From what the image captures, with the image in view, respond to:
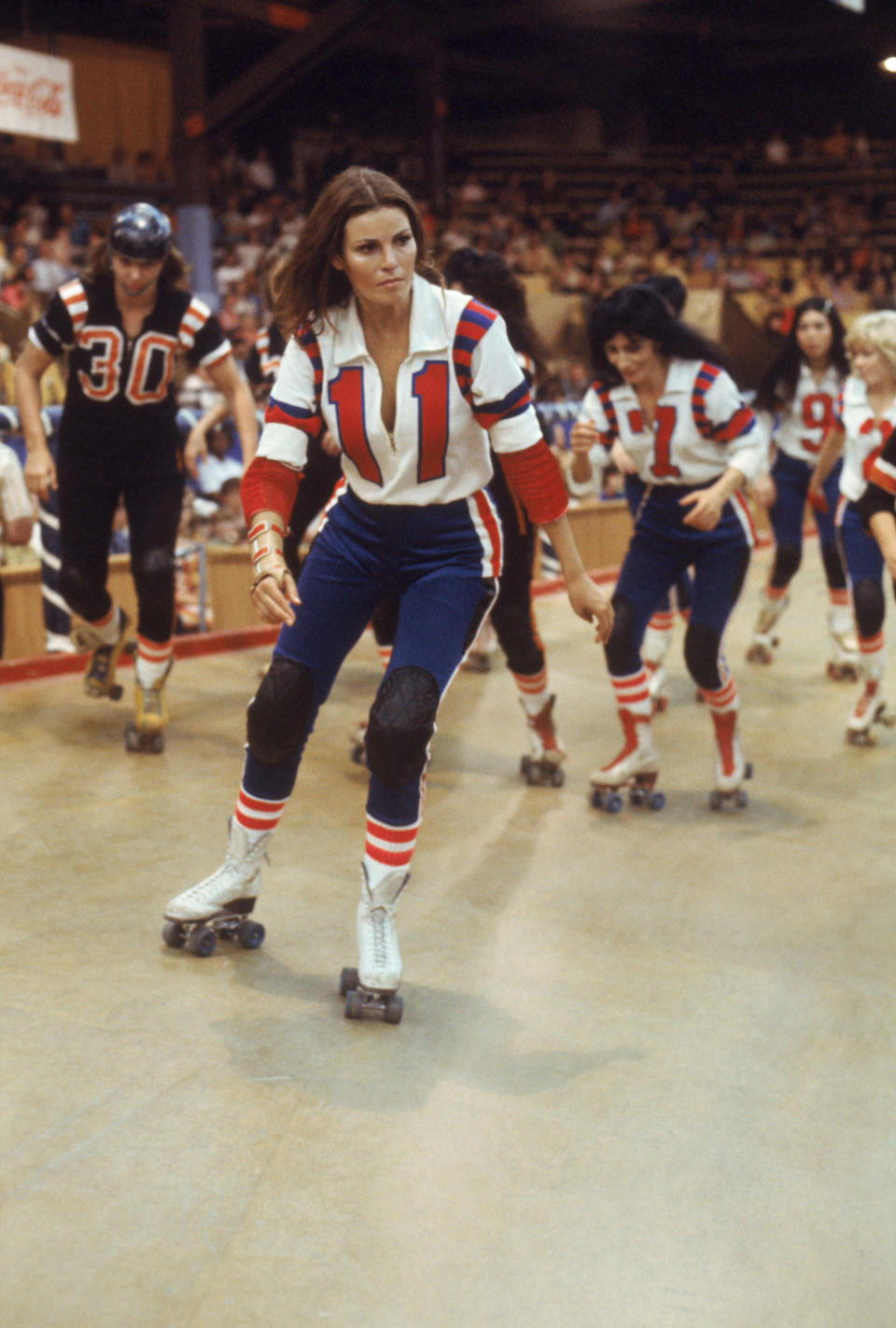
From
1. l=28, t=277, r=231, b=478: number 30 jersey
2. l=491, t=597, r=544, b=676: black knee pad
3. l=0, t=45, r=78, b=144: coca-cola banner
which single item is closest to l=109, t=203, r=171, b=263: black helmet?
l=28, t=277, r=231, b=478: number 30 jersey

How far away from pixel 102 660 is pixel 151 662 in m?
0.34

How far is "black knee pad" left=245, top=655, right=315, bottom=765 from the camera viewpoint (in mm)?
2324

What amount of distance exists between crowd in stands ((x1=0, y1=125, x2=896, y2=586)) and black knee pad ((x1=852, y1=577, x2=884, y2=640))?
809cm

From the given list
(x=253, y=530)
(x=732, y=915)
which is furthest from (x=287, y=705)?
(x=732, y=915)

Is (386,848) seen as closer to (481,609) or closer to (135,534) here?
(481,609)

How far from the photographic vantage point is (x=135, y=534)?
3.80m

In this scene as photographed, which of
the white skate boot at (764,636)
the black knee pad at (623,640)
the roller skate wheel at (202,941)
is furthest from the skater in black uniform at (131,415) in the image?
the white skate boot at (764,636)

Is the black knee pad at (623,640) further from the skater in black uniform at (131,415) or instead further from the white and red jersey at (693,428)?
the skater in black uniform at (131,415)

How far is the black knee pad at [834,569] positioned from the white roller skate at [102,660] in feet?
9.58

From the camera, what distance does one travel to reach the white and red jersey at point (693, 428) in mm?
3465

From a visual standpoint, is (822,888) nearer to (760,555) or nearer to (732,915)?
(732,915)

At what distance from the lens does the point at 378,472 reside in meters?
2.35

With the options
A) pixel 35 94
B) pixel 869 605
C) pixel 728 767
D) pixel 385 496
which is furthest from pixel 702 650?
pixel 35 94

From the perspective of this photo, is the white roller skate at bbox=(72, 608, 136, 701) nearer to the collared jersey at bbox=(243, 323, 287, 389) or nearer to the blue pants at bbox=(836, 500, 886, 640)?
the collared jersey at bbox=(243, 323, 287, 389)
